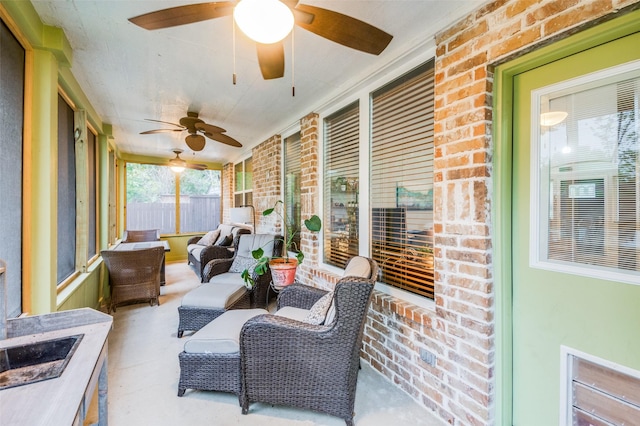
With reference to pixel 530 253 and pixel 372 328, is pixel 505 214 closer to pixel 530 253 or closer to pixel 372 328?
pixel 530 253

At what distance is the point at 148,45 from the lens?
201 centimetres

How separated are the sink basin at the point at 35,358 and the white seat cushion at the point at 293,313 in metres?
1.28

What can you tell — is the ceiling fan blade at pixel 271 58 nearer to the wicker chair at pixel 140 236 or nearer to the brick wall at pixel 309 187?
the brick wall at pixel 309 187

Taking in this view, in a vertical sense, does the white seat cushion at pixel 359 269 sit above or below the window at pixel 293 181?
below

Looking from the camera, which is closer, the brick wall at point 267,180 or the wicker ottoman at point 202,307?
the wicker ottoman at point 202,307

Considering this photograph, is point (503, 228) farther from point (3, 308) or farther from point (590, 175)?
point (3, 308)

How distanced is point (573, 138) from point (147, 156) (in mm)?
7541

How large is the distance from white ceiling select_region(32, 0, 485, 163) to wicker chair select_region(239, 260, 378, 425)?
1.61 meters

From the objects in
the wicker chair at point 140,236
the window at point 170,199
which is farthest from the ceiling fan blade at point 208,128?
the window at point 170,199

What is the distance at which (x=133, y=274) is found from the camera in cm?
351

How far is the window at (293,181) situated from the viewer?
383 centimetres

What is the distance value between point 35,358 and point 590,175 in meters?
2.51

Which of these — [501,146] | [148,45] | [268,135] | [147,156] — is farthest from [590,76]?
[147,156]

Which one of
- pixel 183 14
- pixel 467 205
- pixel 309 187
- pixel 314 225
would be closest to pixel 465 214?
pixel 467 205
